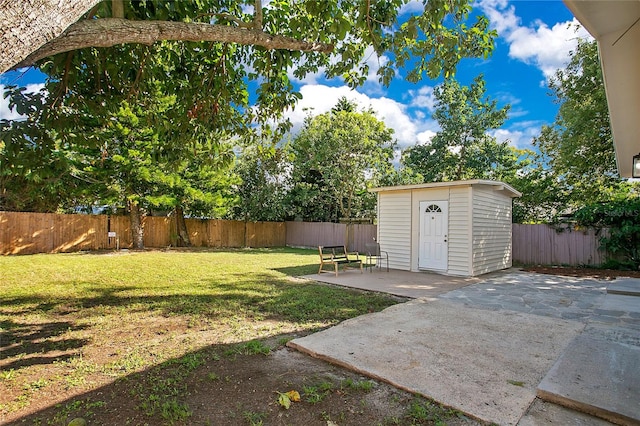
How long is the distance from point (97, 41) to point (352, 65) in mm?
3804

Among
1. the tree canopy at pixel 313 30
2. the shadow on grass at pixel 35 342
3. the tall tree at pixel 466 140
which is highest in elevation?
the tall tree at pixel 466 140

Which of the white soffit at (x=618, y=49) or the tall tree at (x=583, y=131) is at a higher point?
the tall tree at (x=583, y=131)

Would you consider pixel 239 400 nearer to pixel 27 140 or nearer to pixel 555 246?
pixel 27 140

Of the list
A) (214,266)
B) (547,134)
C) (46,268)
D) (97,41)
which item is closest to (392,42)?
(97,41)

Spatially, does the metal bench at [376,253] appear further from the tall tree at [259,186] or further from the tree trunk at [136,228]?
the tree trunk at [136,228]

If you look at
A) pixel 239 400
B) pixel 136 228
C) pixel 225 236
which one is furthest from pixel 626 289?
pixel 136 228

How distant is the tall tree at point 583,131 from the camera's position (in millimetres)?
11867

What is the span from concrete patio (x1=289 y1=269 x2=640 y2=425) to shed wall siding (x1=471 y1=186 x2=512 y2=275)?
114 inches

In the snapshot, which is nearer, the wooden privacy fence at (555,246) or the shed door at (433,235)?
the shed door at (433,235)

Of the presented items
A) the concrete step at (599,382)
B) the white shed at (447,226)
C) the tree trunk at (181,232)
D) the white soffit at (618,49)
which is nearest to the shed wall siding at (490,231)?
the white shed at (447,226)

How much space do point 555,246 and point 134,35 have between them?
14376mm

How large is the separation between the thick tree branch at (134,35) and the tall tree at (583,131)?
1245cm

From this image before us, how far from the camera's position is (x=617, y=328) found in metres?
4.42

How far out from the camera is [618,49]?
2570 millimetres
